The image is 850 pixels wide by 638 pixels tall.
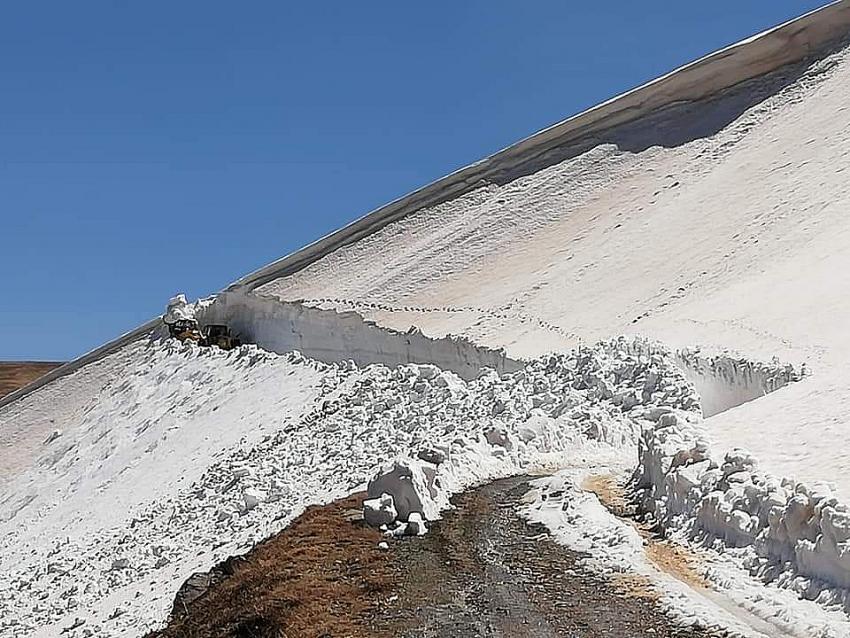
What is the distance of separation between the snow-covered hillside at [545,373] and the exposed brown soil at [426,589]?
1.98ft

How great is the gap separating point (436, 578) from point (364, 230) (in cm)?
2285

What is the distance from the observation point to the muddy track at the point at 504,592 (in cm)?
698

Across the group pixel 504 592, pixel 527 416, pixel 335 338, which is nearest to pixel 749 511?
pixel 504 592

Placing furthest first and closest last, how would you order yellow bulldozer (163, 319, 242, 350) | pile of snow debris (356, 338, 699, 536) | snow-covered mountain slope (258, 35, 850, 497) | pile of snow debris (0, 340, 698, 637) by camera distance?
yellow bulldozer (163, 319, 242, 350) < snow-covered mountain slope (258, 35, 850, 497) < pile of snow debris (0, 340, 698, 637) < pile of snow debris (356, 338, 699, 536)

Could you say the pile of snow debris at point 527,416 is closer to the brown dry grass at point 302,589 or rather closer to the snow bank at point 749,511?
the brown dry grass at point 302,589

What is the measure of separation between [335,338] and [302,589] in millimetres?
16768

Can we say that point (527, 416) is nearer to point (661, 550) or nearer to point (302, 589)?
point (661, 550)

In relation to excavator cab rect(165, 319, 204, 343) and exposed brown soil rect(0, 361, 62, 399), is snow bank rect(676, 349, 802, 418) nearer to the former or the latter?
excavator cab rect(165, 319, 204, 343)

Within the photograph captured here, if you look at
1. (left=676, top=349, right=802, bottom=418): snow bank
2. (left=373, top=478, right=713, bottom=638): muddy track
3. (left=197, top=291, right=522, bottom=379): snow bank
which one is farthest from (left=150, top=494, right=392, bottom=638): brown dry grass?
(left=197, top=291, right=522, bottom=379): snow bank

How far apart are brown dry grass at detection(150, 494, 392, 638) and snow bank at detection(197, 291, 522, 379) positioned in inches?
338

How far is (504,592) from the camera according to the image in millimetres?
7750

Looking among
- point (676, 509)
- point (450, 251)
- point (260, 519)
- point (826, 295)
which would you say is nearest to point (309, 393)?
point (450, 251)

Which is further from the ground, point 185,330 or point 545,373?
point 185,330

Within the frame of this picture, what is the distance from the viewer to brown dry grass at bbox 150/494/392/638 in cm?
776
